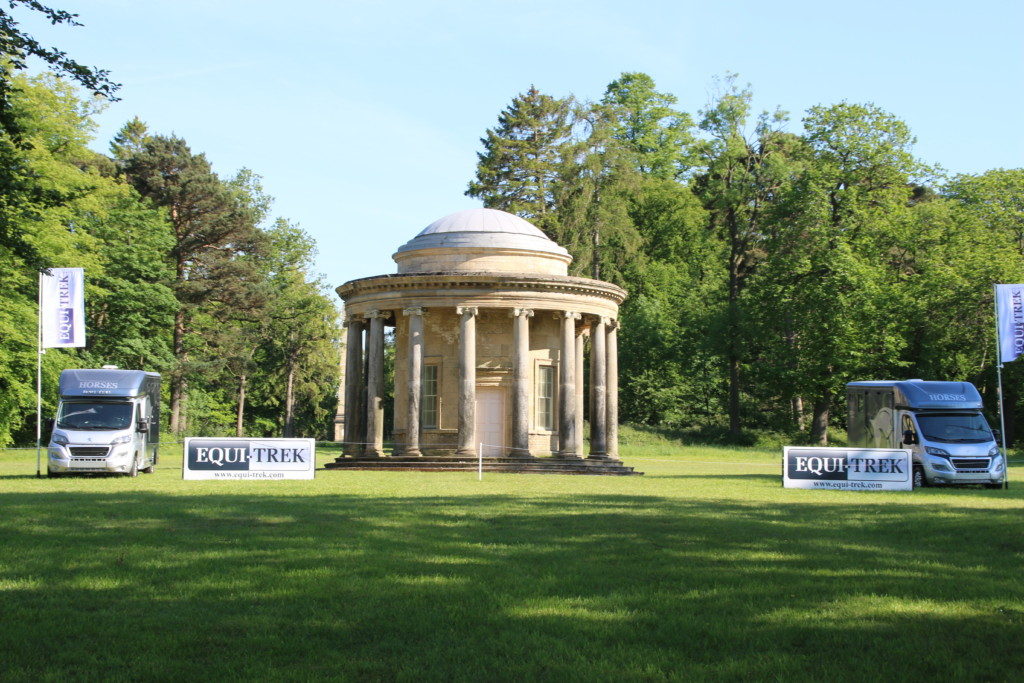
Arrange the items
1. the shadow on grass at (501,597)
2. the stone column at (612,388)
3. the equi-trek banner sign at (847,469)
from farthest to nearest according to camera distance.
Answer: the stone column at (612,388) → the equi-trek banner sign at (847,469) → the shadow on grass at (501,597)

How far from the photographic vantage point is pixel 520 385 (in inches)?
1367

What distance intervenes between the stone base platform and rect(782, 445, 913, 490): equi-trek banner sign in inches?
A: 359

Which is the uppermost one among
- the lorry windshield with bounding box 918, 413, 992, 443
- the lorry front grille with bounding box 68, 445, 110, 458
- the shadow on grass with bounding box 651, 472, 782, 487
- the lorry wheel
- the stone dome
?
the stone dome

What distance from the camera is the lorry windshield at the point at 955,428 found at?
92.3 ft

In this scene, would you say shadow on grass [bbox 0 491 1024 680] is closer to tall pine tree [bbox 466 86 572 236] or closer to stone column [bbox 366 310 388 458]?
stone column [bbox 366 310 388 458]

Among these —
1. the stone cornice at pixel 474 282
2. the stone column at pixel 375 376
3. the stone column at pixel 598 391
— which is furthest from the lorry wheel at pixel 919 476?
the stone column at pixel 375 376

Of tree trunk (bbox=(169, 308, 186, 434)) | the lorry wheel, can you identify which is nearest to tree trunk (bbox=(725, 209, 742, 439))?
tree trunk (bbox=(169, 308, 186, 434))

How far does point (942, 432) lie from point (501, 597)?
21.2m

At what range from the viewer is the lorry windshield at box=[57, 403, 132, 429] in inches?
1144

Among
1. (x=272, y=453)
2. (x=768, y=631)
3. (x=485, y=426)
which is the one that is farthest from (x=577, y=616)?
(x=485, y=426)

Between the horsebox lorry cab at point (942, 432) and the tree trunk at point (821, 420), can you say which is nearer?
the horsebox lorry cab at point (942, 432)

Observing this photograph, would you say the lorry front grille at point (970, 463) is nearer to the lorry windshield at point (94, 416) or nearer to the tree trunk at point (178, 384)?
the lorry windshield at point (94, 416)

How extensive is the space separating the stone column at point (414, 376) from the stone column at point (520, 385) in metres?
2.93

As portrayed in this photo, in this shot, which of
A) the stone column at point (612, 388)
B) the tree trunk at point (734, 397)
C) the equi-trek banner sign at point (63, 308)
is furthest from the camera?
the tree trunk at point (734, 397)
